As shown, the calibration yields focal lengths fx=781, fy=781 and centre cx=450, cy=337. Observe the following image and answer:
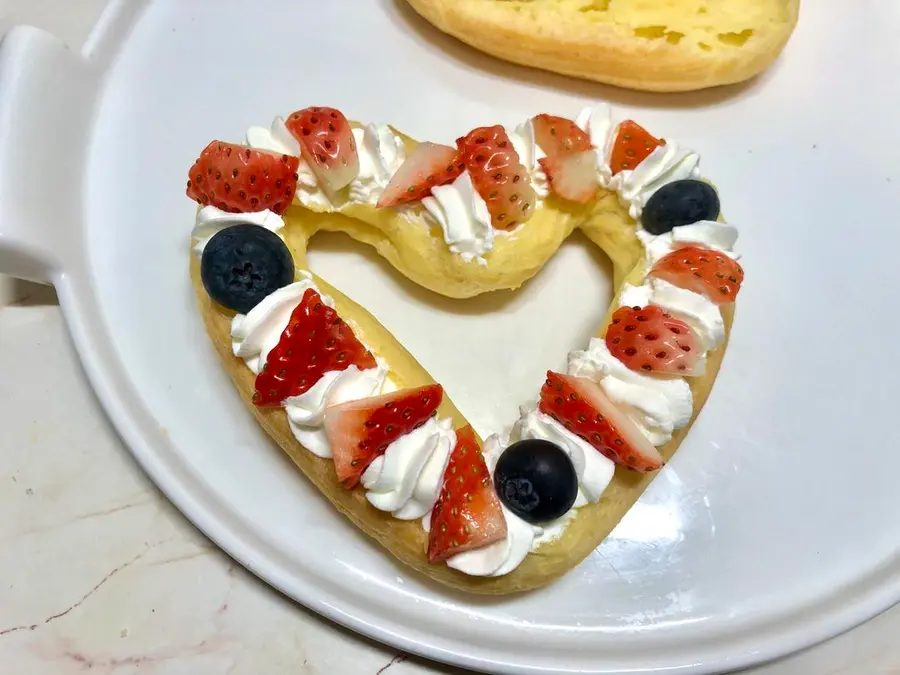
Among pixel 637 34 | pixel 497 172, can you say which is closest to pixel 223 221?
pixel 497 172

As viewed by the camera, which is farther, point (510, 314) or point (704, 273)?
point (510, 314)

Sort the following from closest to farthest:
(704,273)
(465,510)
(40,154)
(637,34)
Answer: (465,510)
(704,273)
(40,154)
(637,34)

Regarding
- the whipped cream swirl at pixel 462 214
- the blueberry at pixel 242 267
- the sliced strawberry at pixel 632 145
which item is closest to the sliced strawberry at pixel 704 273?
the sliced strawberry at pixel 632 145

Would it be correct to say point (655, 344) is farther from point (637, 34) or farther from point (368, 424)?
point (637, 34)

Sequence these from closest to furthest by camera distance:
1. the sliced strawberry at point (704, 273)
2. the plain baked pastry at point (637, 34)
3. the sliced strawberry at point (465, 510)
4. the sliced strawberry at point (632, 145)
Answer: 1. the sliced strawberry at point (465, 510)
2. the sliced strawberry at point (704, 273)
3. the sliced strawberry at point (632, 145)
4. the plain baked pastry at point (637, 34)

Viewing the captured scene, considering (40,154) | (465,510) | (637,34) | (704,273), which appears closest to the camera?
(465,510)

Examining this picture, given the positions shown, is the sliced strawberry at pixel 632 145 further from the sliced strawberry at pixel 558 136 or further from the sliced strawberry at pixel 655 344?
the sliced strawberry at pixel 655 344

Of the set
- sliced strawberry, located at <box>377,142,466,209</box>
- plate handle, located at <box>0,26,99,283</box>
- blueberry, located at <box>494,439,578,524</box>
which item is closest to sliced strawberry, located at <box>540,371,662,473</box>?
blueberry, located at <box>494,439,578,524</box>
